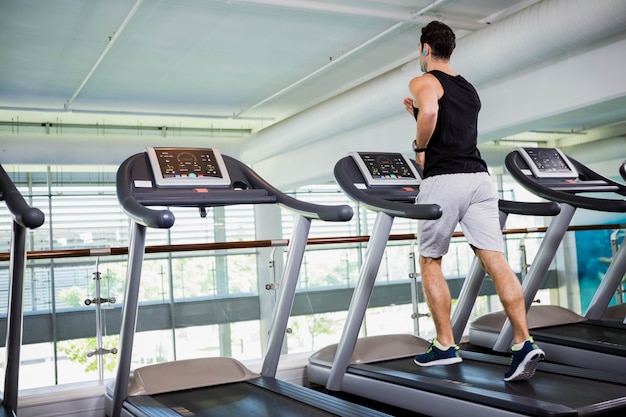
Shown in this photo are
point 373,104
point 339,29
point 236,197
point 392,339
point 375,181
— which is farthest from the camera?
point 373,104

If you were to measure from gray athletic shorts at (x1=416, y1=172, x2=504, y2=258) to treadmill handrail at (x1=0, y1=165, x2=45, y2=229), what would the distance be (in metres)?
1.56

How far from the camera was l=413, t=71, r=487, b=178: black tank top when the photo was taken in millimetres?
2834

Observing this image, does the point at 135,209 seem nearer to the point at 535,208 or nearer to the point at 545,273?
the point at 535,208

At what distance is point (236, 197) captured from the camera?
273 centimetres

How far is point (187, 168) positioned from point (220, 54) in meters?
4.85

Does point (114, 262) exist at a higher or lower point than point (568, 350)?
higher

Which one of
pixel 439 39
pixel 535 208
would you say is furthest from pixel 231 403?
pixel 439 39

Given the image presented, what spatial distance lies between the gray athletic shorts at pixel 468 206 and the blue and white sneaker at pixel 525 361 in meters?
0.41

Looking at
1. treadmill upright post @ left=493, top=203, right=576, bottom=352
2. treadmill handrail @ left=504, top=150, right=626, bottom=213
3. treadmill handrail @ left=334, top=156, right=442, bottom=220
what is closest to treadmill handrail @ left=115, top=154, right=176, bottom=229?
treadmill handrail @ left=334, top=156, right=442, bottom=220

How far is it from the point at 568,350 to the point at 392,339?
97cm

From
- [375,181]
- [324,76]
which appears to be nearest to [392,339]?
[375,181]

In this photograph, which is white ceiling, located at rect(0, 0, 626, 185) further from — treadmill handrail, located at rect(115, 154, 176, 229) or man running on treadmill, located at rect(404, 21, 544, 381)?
treadmill handrail, located at rect(115, 154, 176, 229)

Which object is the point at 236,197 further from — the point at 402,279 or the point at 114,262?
the point at 402,279

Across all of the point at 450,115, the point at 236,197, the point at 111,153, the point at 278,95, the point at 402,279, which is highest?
the point at 278,95
